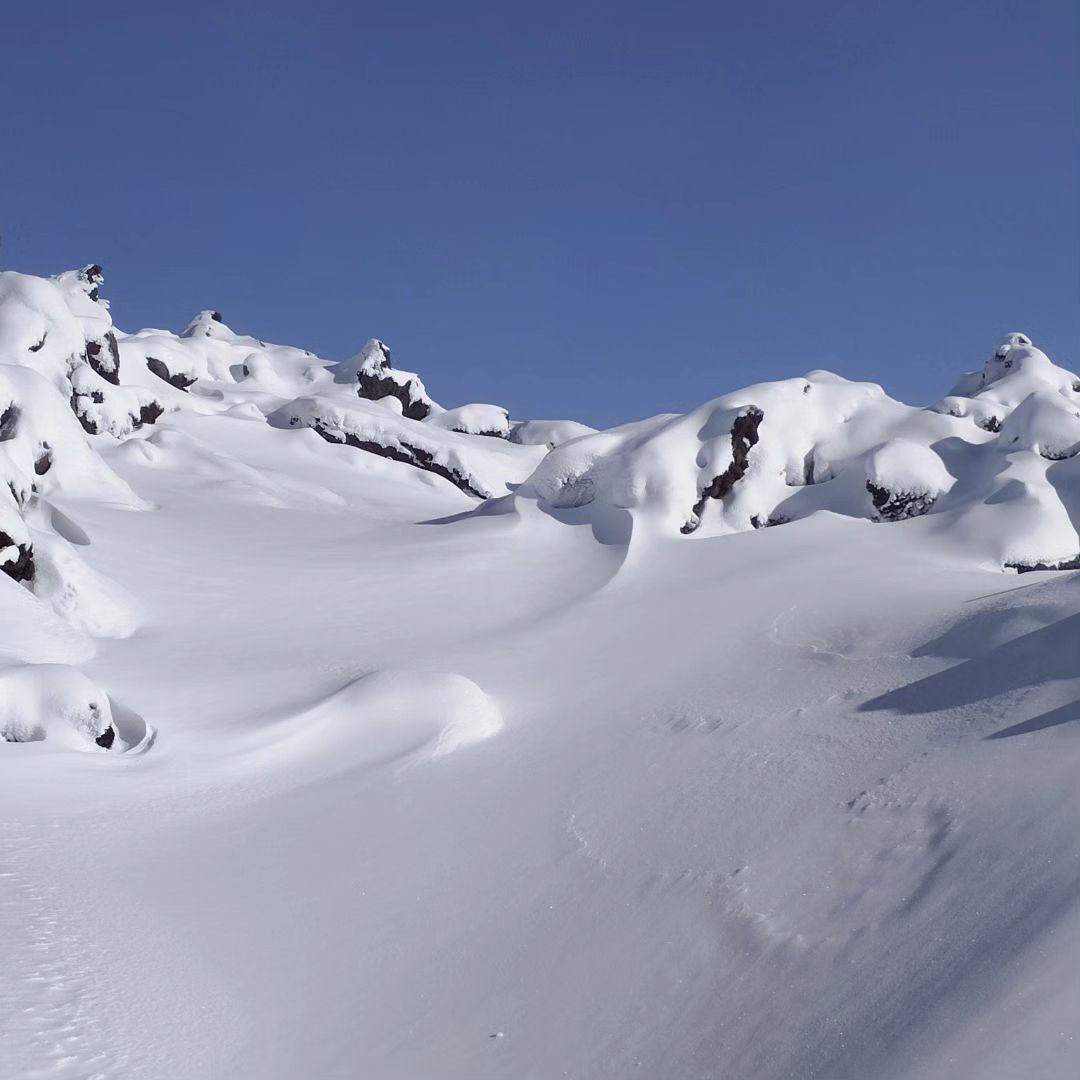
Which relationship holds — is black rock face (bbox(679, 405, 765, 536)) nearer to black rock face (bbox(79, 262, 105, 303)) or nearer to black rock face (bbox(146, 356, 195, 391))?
black rock face (bbox(146, 356, 195, 391))

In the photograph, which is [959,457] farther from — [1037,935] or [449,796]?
[1037,935]

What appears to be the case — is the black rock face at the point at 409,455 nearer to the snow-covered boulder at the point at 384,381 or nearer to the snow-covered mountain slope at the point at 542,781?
the snow-covered boulder at the point at 384,381

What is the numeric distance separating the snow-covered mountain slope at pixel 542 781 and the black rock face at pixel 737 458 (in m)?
0.27

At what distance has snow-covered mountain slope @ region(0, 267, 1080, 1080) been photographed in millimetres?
7863

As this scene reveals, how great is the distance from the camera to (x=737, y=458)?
35.3 metres

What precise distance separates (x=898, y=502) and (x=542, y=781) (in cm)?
2438

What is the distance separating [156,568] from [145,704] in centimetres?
871

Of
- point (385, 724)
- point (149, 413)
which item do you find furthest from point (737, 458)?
point (149, 413)

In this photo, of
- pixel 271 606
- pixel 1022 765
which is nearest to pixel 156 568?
pixel 271 606

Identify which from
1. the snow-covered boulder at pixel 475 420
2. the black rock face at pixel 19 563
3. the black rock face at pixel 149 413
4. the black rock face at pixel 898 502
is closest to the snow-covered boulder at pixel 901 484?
the black rock face at pixel 898 502

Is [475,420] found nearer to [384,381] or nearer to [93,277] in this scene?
[384,381]

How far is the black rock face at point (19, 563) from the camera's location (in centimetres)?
2122

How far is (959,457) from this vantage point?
125 feet

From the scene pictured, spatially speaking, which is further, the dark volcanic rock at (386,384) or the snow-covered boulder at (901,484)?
the dark volcanic rock at (386,384)
